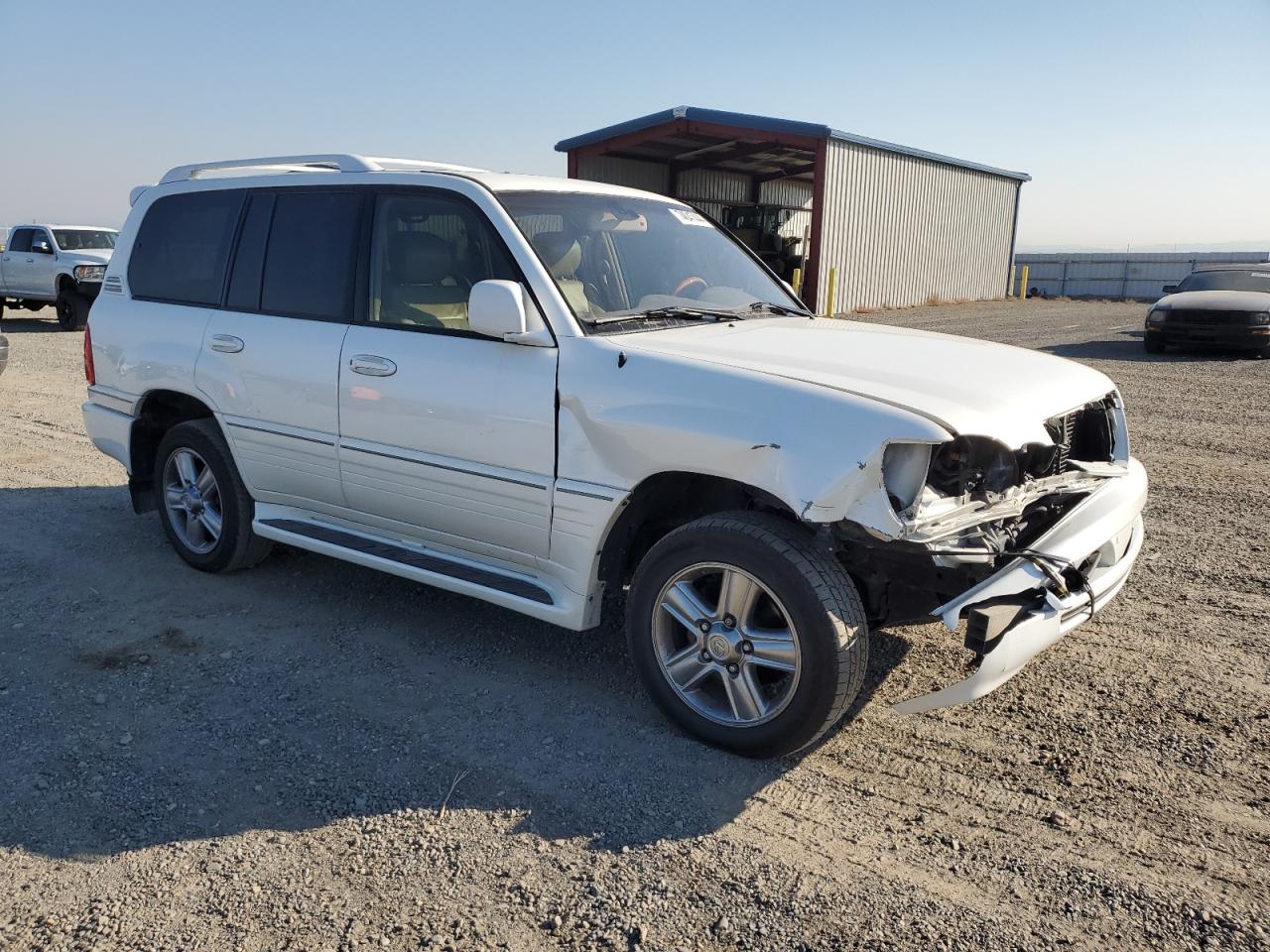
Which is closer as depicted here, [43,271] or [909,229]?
[43,271]

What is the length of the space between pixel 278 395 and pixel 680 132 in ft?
69.9

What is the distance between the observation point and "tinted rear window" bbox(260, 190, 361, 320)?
15.3ft

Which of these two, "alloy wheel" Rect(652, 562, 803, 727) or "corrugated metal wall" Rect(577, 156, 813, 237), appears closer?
"alloy wheel" Rect(652, 562, 803, 727)

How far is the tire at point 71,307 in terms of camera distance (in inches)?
729

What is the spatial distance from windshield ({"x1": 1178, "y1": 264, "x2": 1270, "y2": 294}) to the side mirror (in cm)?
1565

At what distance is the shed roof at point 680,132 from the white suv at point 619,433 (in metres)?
18.8

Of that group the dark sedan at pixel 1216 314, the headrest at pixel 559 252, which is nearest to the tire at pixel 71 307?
the headrest at pixel 559 252

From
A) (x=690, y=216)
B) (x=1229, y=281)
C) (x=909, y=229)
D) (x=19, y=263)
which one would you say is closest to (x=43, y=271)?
(x=19, y=263)

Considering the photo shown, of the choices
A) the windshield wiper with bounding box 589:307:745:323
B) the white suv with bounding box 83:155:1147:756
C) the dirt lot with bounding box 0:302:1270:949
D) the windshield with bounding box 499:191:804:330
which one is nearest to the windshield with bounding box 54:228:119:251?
the white suv with bounding box 83:155:1147:756

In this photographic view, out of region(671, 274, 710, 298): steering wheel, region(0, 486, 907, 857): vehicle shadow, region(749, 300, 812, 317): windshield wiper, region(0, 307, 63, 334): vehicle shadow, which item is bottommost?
region(0, 486, 907, 857): vehicle shadow

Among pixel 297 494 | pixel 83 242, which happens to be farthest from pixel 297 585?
pixel 83 242

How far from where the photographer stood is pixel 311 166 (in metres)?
5.19

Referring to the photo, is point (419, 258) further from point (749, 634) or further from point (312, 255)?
point (749, 634)

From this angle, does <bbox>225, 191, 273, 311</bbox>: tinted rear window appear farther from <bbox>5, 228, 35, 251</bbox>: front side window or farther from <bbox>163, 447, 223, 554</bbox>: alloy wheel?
<bbox>5, 228, 35, 251</bbox>: front side window
